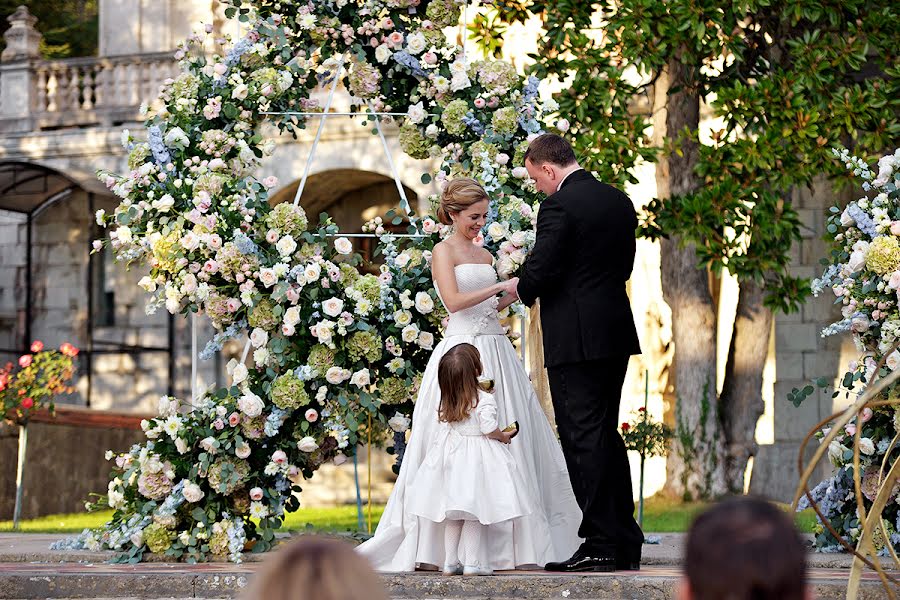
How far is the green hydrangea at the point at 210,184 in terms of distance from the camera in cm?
700

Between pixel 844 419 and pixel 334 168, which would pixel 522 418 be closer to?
pixel 844 419

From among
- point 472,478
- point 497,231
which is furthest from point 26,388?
point 472,478

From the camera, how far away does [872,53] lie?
13227 mm

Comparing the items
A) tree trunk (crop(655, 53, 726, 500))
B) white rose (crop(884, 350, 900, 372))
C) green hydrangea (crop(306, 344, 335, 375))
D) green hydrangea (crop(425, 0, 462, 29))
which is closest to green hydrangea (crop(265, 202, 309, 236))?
green hydrangea (crop(306, 344, 335, 375))

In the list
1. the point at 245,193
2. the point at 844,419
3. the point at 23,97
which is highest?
the point at 23,97

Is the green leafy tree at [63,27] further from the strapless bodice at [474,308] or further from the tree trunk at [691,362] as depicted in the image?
the strapless bodice at [474,308]

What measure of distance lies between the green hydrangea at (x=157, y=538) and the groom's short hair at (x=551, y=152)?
2.58 metres

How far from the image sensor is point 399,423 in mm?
6949

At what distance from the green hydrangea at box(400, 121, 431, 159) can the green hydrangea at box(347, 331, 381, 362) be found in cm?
113

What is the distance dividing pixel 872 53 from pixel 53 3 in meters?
13.7

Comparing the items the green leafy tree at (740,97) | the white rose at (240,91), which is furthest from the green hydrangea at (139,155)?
the green leafy tree at (740,97)

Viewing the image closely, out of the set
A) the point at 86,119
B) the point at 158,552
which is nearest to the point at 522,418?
the point at 158,552

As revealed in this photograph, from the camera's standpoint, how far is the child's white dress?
222 inches

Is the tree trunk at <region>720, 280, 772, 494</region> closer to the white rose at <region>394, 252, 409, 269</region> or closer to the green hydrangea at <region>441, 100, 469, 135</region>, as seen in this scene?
the green hydrangea at <region>441, 100, 469, 135</region>
